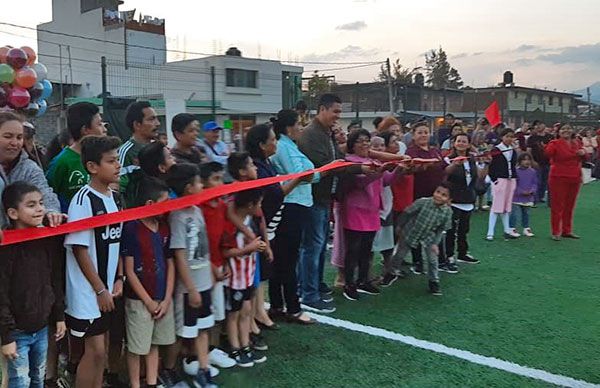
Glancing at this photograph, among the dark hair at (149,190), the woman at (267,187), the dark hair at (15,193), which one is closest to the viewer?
the dark hair at (15,193)

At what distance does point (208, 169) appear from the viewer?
13.7 feet

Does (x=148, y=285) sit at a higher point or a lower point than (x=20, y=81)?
lower

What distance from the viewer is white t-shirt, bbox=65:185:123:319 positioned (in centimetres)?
318

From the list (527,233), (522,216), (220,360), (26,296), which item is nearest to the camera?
(26,296)

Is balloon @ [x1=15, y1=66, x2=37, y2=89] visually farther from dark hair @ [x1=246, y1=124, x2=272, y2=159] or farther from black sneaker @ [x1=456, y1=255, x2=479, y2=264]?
black sneaker @ [x1=456, y1=255, x2=479, y2=264]

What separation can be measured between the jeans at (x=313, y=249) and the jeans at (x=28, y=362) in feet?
9.07

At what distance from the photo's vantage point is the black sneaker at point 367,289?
20.3 feet

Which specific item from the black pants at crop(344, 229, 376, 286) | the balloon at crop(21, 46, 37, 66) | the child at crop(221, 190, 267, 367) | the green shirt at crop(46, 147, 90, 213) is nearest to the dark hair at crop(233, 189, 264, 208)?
the child at crop(221, 190, 267, 367)

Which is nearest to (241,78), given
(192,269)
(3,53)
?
(3,53)

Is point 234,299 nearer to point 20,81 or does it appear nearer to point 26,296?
point 26,296

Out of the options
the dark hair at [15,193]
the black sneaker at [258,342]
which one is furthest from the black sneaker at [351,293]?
the dark hair at [15,193]

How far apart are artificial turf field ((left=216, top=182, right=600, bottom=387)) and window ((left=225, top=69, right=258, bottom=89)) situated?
32.0 m

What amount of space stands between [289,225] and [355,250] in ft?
3.74

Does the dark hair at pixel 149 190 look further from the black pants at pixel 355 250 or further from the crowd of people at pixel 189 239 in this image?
the black pants at pixel 355 250
